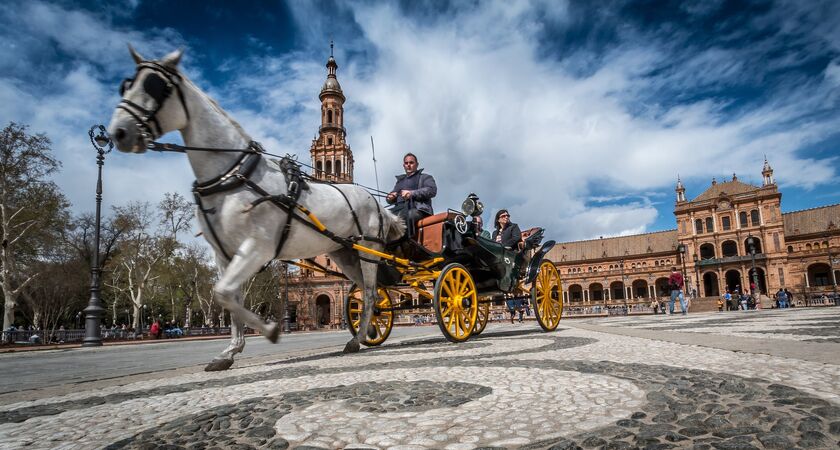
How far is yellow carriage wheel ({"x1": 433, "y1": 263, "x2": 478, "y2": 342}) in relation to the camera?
17.7 ft

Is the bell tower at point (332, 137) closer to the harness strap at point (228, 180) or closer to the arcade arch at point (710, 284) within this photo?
the arcade arch at point (710, 284)

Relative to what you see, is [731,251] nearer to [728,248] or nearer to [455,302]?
[728,248]

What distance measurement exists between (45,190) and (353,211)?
25200mm

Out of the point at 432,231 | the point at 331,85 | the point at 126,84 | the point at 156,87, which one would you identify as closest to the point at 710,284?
the point at 331,85

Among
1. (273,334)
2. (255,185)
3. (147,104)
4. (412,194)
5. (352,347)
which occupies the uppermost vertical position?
(147,104)

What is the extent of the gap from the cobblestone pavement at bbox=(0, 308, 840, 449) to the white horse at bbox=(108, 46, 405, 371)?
3.09 ft

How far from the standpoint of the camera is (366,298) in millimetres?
5254

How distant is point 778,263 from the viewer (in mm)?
55844

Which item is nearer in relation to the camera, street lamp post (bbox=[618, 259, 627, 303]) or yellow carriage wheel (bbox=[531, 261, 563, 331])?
yellow carriage wheel (bbox=[531, 261, 563, 331])

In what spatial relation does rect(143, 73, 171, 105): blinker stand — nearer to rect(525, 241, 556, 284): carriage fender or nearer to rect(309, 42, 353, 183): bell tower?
rect(525, 241, 556, 284): carriage fender

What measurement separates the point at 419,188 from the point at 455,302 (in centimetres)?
158

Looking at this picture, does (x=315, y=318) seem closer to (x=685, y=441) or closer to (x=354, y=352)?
(x=354, y=352)

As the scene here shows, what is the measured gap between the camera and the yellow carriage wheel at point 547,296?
7.30 meters

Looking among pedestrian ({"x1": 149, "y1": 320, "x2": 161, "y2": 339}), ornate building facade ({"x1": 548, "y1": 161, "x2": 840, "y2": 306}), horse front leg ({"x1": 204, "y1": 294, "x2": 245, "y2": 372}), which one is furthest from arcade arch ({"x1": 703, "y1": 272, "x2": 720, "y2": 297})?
horse front leg ({"x1": 204, "y1": 294, "x2": 245, "y2": 372})
